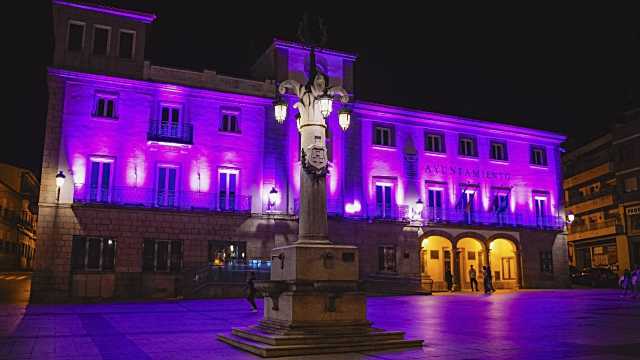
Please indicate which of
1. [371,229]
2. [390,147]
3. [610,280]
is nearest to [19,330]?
[371,229]

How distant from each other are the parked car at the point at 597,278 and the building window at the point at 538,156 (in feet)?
34.3

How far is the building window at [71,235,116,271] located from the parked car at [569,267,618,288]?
35897mm

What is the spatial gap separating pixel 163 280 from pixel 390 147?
16.2 metres

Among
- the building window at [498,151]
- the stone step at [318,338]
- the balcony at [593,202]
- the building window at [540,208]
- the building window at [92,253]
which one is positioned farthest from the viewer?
the balcony at [593,202]

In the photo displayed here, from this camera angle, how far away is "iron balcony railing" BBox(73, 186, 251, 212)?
2872 centimetres

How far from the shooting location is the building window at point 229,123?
107 ft

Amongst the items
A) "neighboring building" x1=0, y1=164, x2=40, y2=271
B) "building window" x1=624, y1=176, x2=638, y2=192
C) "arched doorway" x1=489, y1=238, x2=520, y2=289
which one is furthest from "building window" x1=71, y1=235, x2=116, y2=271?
"building window" x1=624, y1=176, x2=638, y2=192

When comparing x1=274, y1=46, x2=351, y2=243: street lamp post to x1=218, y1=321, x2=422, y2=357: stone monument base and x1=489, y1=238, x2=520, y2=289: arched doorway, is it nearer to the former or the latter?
x1=218, y1=321, x2=422, y2=357: stone monument base

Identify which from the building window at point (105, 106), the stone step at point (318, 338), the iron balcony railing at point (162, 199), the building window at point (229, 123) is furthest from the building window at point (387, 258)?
the stone step at point (318, 338)

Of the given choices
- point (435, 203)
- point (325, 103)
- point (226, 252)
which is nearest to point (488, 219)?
point (435, 203)

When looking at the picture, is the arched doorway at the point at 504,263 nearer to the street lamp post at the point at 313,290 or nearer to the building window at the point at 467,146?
the building window at the point at 467,146

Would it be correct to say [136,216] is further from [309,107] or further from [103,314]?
[309,107]

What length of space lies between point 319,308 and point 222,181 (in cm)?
2191

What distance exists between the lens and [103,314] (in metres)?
19.2
